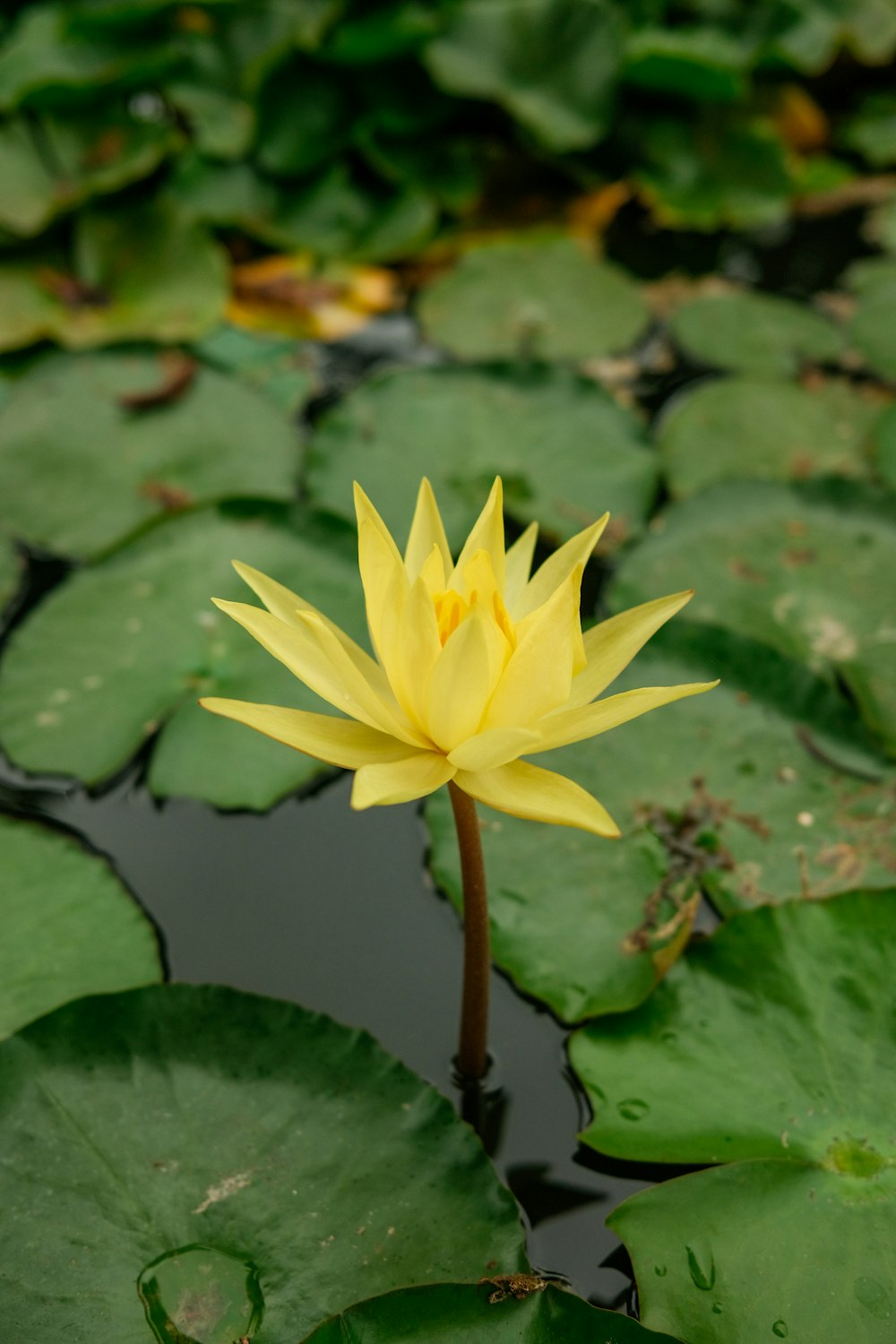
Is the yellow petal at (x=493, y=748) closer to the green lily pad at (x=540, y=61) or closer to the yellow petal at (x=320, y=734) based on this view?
the yellow petal at (x=320, y=734)

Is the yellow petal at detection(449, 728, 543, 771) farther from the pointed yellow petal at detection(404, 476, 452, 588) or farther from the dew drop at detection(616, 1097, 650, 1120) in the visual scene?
the dew drop at detection(616, 1097, 650, 1120)

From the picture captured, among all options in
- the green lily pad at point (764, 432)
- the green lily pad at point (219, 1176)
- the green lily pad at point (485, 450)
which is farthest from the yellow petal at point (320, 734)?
the green lily pad at point (764, 432)

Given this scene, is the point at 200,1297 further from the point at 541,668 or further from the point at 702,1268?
the point at 541,668

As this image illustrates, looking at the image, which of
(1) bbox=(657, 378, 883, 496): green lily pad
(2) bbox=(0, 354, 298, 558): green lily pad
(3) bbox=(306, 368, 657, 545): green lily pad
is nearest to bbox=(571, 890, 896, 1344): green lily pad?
(3) bbox=(306, 368, 657, 545): green lily pad

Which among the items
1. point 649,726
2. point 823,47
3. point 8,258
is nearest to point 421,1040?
point 649,726

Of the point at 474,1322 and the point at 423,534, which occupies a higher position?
the point at 423,534

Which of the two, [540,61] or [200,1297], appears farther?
[540,61]

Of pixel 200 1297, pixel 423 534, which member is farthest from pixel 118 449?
pixel 200 1297

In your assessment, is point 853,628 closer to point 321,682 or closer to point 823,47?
point 321,682
